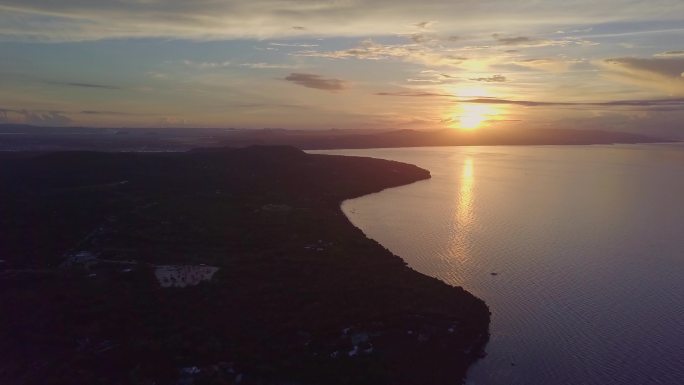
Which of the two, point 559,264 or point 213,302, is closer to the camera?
point 213,302

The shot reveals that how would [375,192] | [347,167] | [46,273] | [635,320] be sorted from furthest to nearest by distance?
1. [347,167]
2. [375,192]
3. [46,273]
4. [635,320]

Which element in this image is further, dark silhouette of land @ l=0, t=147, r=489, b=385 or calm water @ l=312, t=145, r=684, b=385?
calm water @ l=312, t=145, r=684, b=385

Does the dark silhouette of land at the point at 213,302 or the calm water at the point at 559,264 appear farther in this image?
the calm water at the point at 559,264

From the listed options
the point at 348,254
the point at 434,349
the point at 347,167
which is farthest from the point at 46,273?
the point at 347,167

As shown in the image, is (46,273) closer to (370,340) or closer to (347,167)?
(370,340)
